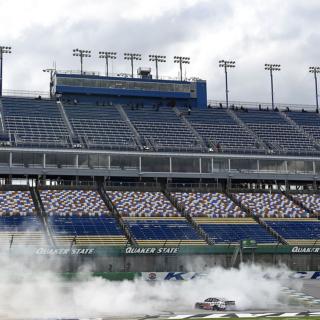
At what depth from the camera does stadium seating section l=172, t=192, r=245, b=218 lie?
84.0m

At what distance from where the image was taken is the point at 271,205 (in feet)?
292

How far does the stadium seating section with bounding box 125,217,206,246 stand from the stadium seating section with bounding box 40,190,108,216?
17.4 ft

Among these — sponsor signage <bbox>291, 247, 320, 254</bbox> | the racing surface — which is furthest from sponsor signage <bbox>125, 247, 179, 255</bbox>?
sponsor signage <bbox>291, 247, 320, 254</bbox>

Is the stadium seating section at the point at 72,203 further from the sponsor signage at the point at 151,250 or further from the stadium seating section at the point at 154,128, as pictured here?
the sponsor signage at the point at 151,250

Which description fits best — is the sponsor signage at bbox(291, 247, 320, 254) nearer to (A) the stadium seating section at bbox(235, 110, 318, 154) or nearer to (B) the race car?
(B) the race car

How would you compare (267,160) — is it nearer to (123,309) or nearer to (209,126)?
(209,126)

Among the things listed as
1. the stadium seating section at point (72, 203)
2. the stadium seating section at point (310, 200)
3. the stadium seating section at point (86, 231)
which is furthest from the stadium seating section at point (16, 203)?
the stadium seating section at point (310, 200)

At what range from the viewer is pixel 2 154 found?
8425 centimetres

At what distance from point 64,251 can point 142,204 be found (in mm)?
21157

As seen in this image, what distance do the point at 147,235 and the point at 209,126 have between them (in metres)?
34.4

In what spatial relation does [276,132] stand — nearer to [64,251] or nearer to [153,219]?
[153,219]

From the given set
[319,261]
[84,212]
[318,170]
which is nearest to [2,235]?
[84,212]

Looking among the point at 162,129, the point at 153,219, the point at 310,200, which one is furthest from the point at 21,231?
the point at 310,200

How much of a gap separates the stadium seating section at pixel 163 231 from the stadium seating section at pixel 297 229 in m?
11.7
